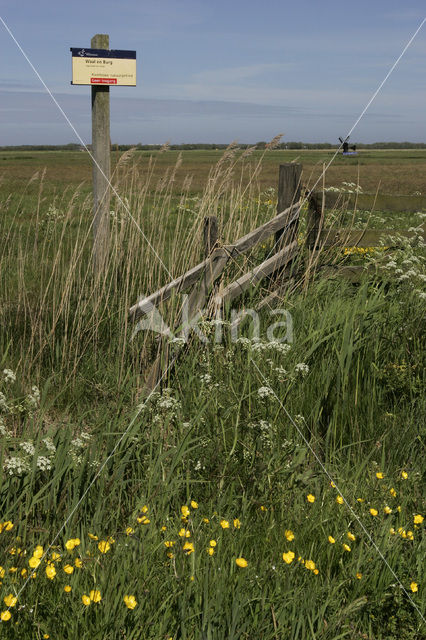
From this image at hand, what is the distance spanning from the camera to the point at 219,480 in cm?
292

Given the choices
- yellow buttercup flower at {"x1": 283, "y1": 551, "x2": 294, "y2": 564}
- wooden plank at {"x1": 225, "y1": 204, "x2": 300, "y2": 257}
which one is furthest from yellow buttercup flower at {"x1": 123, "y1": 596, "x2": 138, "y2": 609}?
wooden plank at {"x1": 225, "y1": 204, "x2": 300, "y2": 257}

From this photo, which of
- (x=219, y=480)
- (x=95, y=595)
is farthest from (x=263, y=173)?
(x=95, y=595)

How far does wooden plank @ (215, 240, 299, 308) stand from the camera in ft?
14.4

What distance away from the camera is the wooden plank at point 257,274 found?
14.4 feet

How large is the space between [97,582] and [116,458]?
909 mm

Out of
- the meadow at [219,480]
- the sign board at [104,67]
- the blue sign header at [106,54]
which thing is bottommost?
the meadow at [219,480]

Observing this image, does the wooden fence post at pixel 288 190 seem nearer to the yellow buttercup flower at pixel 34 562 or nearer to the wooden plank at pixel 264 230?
→ the wooden plank at pixel 264 230

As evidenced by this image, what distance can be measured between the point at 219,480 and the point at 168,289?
1.69m

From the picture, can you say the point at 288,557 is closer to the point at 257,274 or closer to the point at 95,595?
the point at 95,595

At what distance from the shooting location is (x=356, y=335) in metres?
4.05

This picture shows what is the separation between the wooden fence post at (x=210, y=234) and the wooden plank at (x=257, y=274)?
1.19 ft

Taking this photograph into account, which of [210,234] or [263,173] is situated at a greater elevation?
[263,173]

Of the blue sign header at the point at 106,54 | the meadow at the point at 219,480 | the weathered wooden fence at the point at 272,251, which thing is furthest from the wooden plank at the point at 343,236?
the blue sign header at the point at 106,54

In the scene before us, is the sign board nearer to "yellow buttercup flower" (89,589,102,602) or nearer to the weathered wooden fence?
the weathered wooden fence
